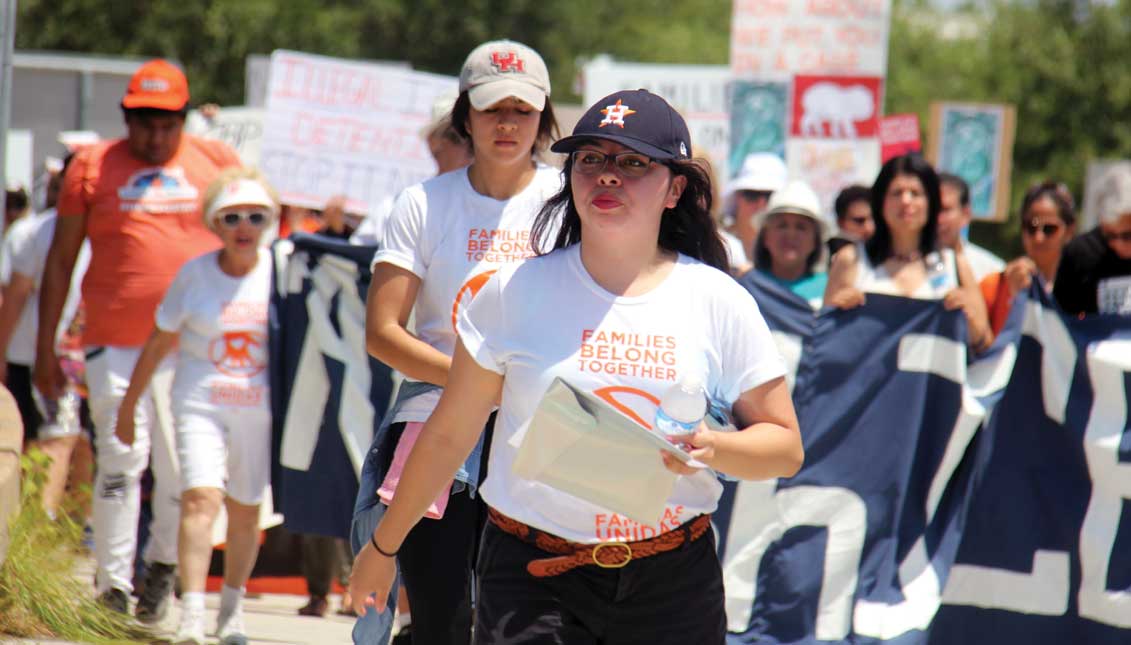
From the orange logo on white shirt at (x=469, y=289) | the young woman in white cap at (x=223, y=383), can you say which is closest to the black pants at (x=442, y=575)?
the orange logo on white shirt at (x=469, y=289)

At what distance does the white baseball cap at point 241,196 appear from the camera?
686cm

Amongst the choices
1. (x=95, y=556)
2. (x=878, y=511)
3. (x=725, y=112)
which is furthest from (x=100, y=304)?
(x=725, y=112)

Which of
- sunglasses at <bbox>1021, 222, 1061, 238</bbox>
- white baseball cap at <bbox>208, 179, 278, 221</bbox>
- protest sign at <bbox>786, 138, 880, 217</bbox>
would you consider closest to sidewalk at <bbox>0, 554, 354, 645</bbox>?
white baseball cap at <bbox>208, 179, 278, 221</bbox>

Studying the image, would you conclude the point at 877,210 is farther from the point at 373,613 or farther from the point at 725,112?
the point at 725,112

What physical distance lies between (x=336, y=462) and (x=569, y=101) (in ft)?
138

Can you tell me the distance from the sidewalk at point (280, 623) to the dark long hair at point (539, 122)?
2.61 m

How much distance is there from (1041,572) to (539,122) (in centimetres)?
291

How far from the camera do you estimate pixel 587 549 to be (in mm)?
3488

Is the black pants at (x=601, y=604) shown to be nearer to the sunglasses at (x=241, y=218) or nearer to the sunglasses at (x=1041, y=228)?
the sunglasses at (x=241, y=218)

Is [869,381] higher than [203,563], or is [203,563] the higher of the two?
[869,381]

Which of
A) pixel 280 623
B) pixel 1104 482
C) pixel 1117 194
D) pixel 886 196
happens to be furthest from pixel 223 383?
pixel 1117 194

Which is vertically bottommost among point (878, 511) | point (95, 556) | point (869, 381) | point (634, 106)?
point (95, 556)

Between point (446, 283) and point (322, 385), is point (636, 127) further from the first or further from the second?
point (322, 385)

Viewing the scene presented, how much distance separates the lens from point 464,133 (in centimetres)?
485
